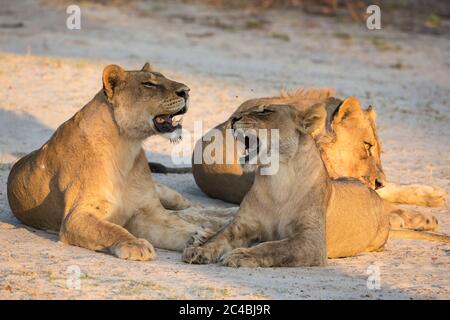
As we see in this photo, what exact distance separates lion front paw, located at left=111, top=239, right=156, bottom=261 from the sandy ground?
8cm

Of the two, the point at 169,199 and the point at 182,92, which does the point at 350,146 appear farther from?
the point at 182,92

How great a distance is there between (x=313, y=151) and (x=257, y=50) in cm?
877

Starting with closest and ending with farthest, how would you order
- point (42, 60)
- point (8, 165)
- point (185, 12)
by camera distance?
point (8, 165) → point (42, 60) → point (185, 12)

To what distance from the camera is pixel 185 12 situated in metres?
17.4

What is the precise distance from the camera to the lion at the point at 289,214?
20.0 ft

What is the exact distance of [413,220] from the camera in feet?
25.5

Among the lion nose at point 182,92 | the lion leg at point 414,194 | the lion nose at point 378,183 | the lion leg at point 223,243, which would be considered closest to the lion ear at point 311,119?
the lion leg at point 223,243

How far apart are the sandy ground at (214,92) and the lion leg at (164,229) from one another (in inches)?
5.2

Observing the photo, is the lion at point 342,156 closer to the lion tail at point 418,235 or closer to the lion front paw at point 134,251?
the lion tail at point 418,235

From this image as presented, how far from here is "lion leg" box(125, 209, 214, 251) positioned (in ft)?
22.0

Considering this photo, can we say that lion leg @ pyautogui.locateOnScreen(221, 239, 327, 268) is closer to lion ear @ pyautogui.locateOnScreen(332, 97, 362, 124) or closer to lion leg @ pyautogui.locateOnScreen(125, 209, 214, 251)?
lion leg @ pyautogui.locateOnScreen(125, 209, 214, 251)
